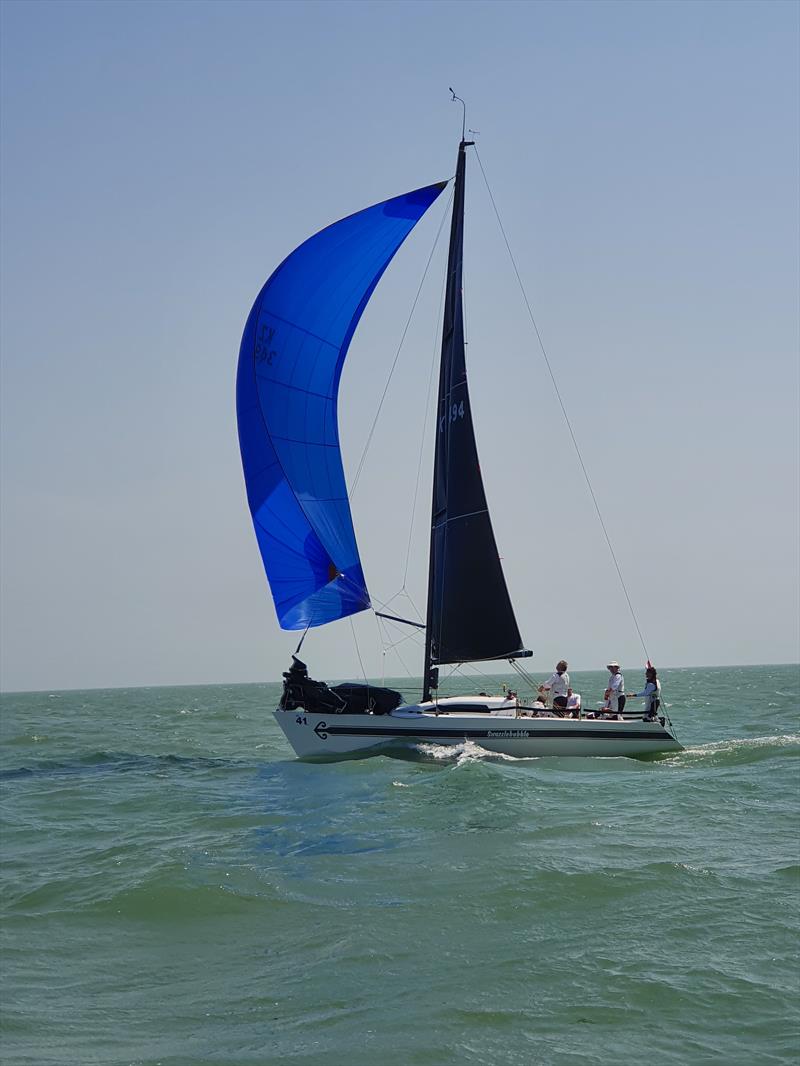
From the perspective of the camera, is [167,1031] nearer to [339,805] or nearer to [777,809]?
[339,805]

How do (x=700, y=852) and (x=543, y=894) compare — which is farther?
(x=700, y=852)

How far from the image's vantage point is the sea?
21.6 ft

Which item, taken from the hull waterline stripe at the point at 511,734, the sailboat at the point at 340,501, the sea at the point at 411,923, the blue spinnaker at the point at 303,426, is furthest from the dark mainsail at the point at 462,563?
the sea at the point at 411,923

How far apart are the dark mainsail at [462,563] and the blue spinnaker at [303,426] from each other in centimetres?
172

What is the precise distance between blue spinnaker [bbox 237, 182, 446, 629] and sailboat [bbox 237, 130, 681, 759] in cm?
2

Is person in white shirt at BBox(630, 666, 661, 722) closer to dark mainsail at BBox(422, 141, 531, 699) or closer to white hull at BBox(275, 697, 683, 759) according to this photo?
white hull at BBox(275, 697, 683, 759)

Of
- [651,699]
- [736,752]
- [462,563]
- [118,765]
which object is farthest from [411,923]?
[118,765]

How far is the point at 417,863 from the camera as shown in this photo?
11094 mm

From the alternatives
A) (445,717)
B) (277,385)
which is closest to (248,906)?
(445,717)

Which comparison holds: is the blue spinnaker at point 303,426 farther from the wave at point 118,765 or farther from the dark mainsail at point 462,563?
the wave at point 118,765

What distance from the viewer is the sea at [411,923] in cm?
659

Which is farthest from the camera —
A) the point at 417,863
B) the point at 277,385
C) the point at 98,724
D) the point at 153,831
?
the point at 98,724

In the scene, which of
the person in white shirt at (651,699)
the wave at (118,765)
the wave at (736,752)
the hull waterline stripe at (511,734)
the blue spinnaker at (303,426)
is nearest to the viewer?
the hull waterline stripe at (511,734)

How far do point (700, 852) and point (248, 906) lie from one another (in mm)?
4946
